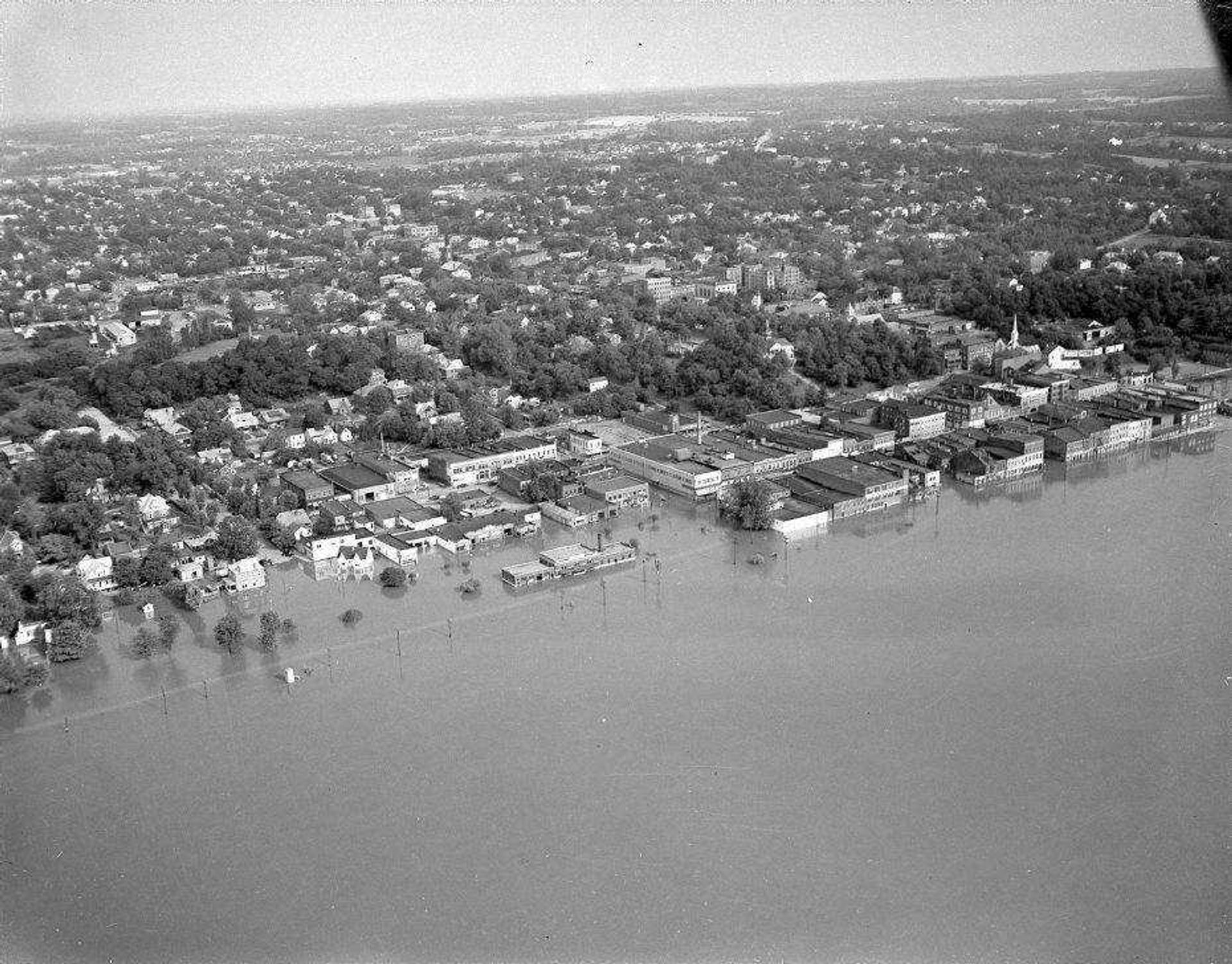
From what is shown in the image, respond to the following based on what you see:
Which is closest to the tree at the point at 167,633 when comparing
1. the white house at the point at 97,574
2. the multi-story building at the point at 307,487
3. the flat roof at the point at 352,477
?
the white house at the point at 97,574

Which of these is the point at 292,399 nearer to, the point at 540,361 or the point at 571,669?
the point at 540,361

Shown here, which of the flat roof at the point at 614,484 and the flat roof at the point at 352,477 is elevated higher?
the flat roof at the point at 352,477

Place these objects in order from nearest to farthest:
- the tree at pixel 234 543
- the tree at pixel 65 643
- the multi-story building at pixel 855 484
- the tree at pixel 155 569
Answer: the tree at pixel 65 643 < the tree at pixel 155 569 < the tree at pixel 234 543 < the multi-story building at pixel 855 484

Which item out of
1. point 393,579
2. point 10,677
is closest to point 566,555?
point 393,579

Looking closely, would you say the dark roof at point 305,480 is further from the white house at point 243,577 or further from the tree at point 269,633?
the tree at point 269,633

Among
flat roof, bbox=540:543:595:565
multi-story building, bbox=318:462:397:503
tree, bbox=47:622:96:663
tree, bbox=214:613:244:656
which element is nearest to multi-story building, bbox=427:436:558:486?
multi-story building, bbox=318:462:397:503

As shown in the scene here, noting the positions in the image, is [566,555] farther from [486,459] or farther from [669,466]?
Answer: [486,459]
